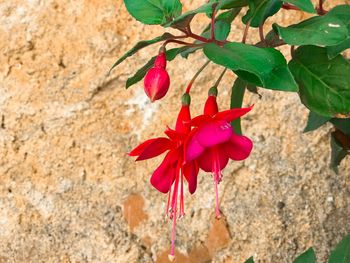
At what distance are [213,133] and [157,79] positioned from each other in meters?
0.09

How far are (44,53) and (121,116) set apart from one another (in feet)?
0.80

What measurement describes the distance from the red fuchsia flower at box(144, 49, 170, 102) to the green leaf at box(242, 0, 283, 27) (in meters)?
0.14

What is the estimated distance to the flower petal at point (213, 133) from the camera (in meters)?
0.82

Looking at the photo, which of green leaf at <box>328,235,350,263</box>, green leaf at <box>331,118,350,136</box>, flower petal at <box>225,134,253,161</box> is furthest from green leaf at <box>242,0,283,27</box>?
green leaf at <box>328,235,350,263</box>

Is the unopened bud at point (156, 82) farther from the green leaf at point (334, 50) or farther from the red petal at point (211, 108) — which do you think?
the green leaf at point (334, 50)

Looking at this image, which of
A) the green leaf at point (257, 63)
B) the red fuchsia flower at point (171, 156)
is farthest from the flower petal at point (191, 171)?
the green leaf at point (257, 63)

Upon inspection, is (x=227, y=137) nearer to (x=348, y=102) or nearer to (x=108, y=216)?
(x=348, y=102)

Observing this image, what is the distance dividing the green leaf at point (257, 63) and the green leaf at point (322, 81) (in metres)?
0.07

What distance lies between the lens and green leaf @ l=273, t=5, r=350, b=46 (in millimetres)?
828

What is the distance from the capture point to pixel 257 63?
80 cm

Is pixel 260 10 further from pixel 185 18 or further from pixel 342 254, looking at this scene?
pixel 342 254

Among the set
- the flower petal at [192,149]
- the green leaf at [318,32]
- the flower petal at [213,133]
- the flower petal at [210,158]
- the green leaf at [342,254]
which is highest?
the green leaf at [318,32]

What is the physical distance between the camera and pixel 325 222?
5.80 feet

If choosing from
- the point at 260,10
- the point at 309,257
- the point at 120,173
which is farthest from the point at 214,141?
the point at 120,173
